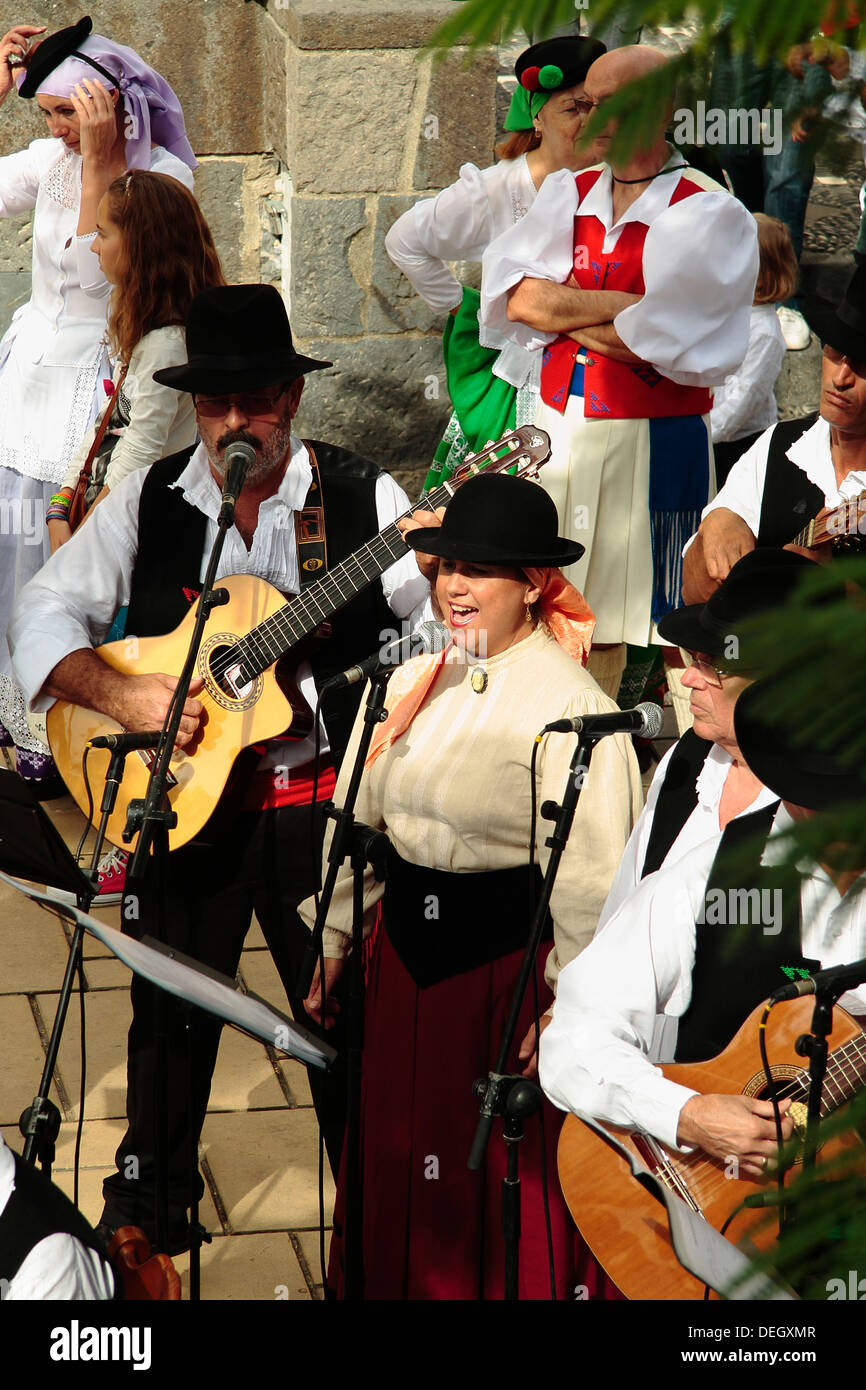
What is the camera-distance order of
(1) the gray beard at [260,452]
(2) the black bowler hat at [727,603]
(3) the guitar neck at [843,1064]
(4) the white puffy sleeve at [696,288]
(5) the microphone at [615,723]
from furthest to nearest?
(4) the white puffy sleeve at [696,288] < (1) the gray beard at [260,452] < (5) the microphone at [615,723] < (3) the guitar neck at [843,1064] < (2) the black bowler hat at [727,603]

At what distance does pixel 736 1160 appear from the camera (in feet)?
7.81

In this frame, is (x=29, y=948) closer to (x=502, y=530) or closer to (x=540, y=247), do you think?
(x=502, y=530)

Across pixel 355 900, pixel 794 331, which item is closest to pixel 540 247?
pixel 355 900

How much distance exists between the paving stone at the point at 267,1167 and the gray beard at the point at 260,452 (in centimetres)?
186

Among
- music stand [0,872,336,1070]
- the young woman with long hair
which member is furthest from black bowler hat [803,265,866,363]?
the young woman with long hair

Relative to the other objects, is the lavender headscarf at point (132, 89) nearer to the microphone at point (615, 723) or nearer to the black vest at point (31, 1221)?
the microphone at point (615, 723)

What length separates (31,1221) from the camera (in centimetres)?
223

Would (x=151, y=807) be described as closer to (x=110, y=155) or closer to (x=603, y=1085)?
(x=603, y=1085)

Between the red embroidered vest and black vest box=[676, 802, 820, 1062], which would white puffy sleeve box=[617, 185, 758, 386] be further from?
black vest box=[676, 802, 820, 1062]

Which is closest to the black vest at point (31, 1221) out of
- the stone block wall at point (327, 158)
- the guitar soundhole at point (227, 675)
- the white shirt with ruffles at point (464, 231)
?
the guitar soundhole at point (227, 675)

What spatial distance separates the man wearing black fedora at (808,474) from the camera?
10.8ft

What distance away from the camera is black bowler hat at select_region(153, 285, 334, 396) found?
3600 mm
